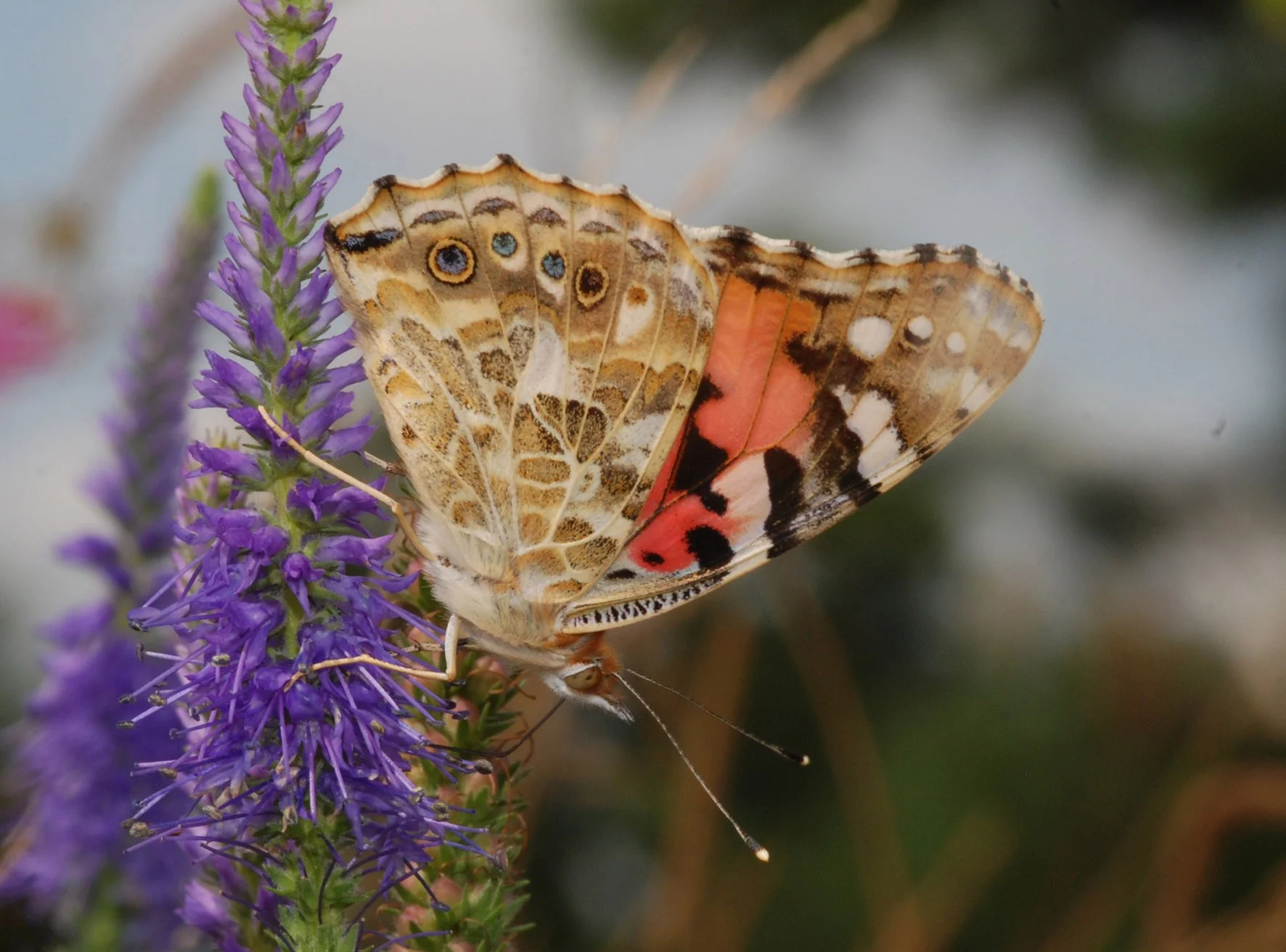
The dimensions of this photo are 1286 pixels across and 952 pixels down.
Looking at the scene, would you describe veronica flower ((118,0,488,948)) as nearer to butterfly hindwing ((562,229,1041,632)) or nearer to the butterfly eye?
the butterfly eye

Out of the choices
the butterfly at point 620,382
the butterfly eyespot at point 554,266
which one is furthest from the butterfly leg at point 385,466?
the butterfly eyespot at point 554,266

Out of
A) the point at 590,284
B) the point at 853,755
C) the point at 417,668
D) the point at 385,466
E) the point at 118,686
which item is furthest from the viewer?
the point at 853,755

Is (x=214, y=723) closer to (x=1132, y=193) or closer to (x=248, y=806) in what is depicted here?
(x=248, y=806)

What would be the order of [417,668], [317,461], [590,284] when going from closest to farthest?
[317,461] < [417,668] < [590,284]

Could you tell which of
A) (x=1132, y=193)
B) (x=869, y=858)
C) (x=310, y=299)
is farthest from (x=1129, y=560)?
(x=310, y=299)

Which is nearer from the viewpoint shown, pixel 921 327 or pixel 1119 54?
pixel 921 327

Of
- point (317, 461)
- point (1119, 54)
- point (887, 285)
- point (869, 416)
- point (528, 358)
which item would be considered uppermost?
point (1119, 54)

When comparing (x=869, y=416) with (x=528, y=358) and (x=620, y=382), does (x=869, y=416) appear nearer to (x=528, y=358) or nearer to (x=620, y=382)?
(x=620, y=382)

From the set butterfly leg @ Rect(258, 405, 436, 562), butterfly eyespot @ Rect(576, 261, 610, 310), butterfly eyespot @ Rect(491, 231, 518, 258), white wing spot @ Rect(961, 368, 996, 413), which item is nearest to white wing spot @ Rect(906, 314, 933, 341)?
white wing spot @ Rect(961, 368, 996, 413)

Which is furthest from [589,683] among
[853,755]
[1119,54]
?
[1119,54]
